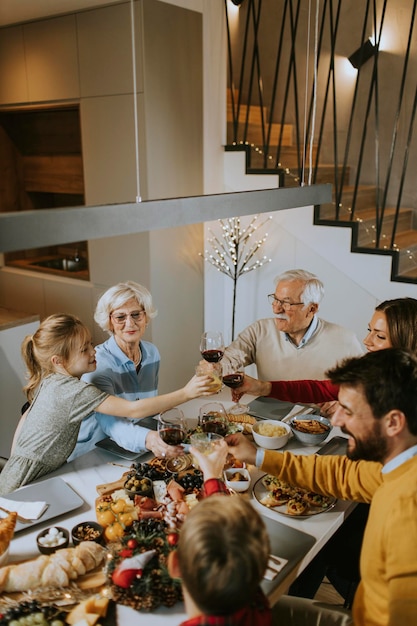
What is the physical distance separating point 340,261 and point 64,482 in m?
2.70

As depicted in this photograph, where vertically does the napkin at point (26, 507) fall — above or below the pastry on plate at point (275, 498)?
above

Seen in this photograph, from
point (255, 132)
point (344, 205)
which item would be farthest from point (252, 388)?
point (255, 132)

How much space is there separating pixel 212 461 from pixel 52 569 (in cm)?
52

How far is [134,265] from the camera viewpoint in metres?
4.06

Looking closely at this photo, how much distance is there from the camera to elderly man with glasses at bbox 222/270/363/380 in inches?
113

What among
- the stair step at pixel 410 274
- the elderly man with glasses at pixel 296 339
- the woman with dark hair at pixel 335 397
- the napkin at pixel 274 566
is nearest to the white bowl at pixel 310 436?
the woman with dark hair at pixel 335 397

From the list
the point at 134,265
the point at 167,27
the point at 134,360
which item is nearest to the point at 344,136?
the point at 167,27

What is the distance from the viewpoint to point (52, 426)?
6.69ft

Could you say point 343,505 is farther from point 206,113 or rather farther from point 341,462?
point 206,113

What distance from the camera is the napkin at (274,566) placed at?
1.42 meters

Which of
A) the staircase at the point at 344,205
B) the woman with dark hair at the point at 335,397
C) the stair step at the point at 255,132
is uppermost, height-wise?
the stair step at the point at 255,132

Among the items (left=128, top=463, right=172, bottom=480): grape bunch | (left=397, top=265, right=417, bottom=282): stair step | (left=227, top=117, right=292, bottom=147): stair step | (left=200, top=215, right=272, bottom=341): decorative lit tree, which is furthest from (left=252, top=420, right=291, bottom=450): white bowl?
(left=227, top=117, right=292, bottom=147): stair step

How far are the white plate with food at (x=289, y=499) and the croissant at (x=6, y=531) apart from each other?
2.37ft

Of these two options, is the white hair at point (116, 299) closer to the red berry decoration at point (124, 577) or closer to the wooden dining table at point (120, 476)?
the wooden dining table at point (120, 476)
